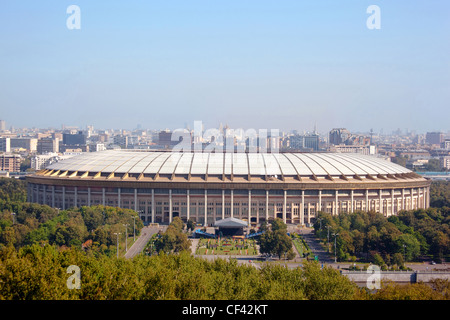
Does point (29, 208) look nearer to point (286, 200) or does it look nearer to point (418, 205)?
point (286, 200)

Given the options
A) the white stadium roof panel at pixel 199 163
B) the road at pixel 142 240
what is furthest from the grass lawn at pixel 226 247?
the white stadium roof panel at pixel 199 163

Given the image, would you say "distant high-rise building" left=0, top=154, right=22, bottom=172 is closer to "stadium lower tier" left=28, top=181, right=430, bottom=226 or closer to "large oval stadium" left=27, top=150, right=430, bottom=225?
"large oval stadium" left=27, top=150, right=430, bottom=225

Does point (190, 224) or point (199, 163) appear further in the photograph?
point (199, 163)

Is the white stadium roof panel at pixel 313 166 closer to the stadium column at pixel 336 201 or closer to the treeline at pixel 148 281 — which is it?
the stadium column at pixel 336 201

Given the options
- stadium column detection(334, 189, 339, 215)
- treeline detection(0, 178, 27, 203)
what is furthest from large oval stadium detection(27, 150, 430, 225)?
treeline detection(0, 178, 27, 203)

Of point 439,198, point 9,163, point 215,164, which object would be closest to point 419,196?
point 439,198

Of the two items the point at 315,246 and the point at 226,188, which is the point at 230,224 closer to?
the point at 226,188
